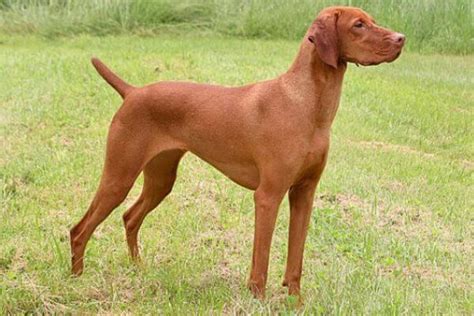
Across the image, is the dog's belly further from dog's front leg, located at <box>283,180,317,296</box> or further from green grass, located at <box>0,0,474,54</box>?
green grass, located at <box>0,0,474,54</box>

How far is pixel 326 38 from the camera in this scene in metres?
4.10

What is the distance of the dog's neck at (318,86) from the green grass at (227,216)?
970mm

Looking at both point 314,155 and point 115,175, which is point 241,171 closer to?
point 314,155

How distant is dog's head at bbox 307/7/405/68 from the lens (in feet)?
13.4

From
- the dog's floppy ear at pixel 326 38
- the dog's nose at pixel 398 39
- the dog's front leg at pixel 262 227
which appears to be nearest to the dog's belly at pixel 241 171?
the dog's front leg at pixel 262 227

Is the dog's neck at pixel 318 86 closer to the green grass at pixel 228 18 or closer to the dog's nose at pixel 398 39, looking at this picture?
the dog's nose at pixel 398 39

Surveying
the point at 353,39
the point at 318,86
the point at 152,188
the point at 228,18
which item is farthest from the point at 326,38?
the point at 228,18

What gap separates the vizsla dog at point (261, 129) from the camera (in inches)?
163

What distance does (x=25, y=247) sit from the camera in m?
5.24

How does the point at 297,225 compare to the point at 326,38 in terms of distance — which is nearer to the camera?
the point at 326,38

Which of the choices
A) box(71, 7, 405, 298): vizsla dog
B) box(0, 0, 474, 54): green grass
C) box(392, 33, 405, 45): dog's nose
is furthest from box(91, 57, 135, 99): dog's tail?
box(0, 0, 474, 54): green grass

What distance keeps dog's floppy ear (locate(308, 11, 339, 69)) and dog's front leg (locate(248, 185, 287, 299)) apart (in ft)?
2.25

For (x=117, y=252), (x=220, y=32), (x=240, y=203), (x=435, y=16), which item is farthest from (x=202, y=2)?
(x=117, y=252)

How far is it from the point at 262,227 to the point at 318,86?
0.76 metres
